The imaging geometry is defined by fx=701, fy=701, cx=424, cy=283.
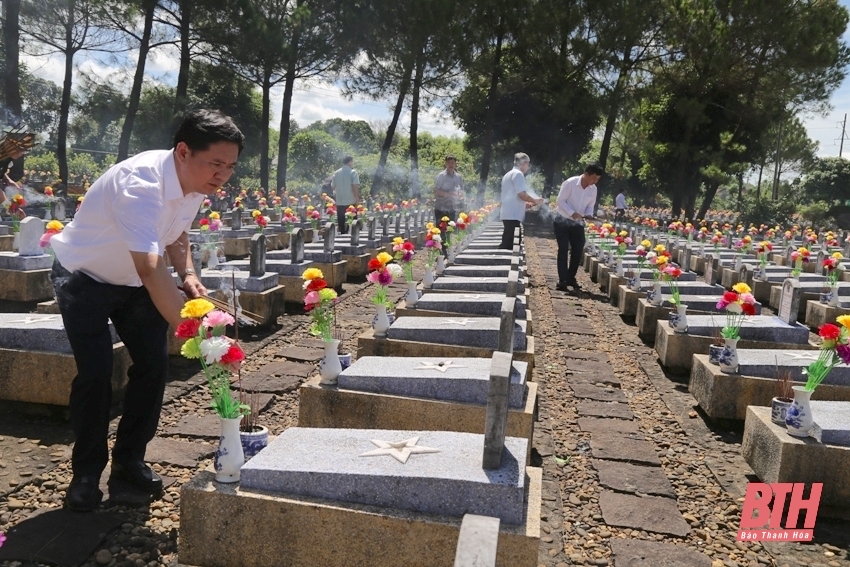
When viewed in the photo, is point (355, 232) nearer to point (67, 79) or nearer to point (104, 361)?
point (104, 361)

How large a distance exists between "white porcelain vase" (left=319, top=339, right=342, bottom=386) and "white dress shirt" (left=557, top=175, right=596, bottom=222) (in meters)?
6.00

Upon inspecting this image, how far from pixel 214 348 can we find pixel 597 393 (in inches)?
134

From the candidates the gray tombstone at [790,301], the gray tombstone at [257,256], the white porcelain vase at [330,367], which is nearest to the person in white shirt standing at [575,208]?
the gray tombstone at [790,301]

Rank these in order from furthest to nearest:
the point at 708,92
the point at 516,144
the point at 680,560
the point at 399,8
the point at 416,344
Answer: the point at 516,144 → the point at 708,92 → the point at 399,8 → the point at 416,344 → the point at 680,560

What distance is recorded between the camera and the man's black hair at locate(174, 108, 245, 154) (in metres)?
2.56

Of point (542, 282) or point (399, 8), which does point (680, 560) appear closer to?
point (542, 282)

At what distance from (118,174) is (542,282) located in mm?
8940

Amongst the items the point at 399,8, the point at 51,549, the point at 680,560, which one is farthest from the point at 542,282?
the point at 399,8

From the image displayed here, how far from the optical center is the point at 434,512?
2363mm

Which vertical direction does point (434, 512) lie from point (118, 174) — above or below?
below

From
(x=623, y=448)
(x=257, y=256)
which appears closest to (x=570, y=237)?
(x=257, y=256)

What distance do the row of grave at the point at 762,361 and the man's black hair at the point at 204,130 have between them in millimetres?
2880

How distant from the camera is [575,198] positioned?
9117 mm

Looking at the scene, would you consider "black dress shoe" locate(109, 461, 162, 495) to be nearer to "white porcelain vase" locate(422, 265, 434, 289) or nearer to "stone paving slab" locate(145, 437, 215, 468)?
"stone paving slab" locate(145, 437, 215, 468)
